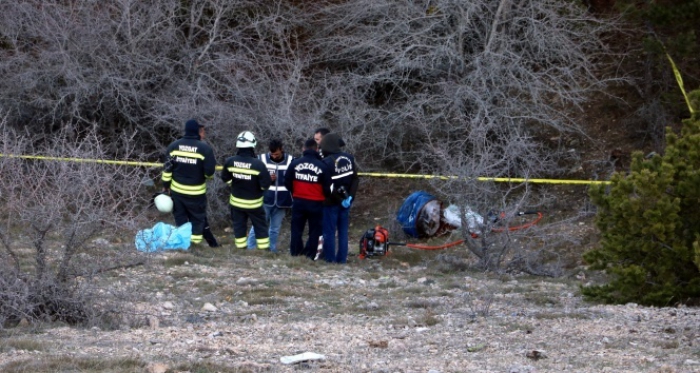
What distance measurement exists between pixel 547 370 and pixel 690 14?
990 centimetres

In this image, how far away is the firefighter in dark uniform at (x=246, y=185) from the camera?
13.3 m

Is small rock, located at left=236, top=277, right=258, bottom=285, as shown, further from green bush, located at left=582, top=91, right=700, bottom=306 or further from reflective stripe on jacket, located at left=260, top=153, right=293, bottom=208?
green bush, located at left=582, top=91, right=700, bottom=306

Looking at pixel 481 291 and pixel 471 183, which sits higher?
pixel 471 183

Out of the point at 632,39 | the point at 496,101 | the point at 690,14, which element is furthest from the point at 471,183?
the point at 632,39

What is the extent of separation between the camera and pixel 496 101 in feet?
54.6

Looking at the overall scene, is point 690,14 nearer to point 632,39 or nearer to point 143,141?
point 632,39

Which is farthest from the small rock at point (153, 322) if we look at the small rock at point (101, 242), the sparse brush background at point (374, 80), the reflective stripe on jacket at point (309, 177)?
the sparse brush background at point (374, 80)

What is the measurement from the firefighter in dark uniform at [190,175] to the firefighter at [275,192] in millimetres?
760

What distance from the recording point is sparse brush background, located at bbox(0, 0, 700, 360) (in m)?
16.3

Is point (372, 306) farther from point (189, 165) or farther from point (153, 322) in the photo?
point (189, 165)

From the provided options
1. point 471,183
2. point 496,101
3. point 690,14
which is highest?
point 690,14

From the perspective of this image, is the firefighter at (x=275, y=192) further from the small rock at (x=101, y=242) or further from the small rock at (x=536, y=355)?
the small rock at (x=536, y=355)

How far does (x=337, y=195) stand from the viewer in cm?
1309

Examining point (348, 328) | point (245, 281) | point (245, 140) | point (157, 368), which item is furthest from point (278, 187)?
point (157, 368)
